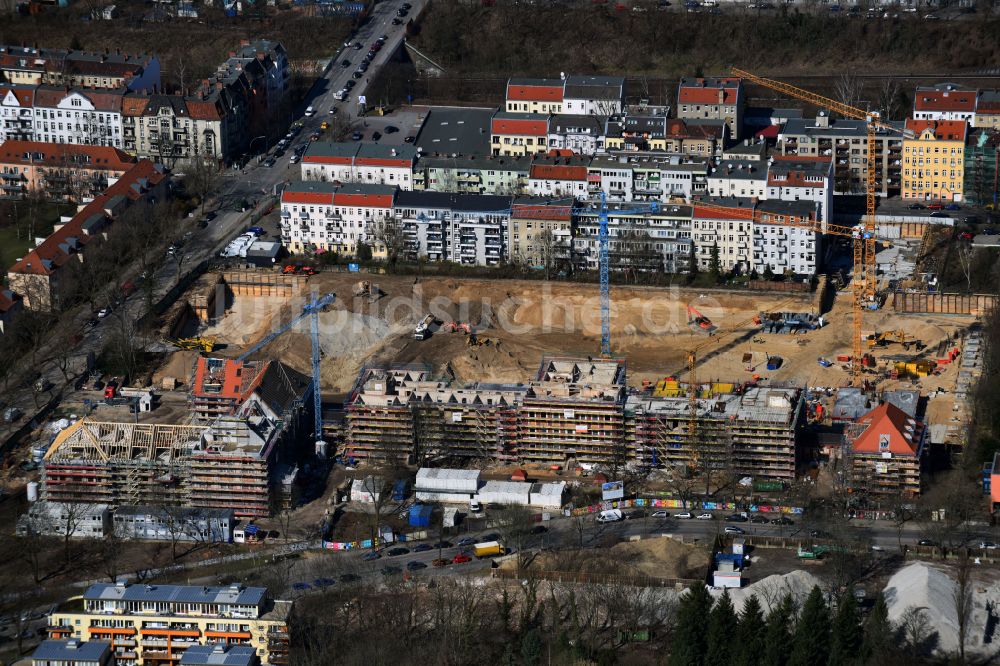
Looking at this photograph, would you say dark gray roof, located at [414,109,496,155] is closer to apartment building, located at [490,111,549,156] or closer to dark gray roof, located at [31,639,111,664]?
apartment building, located at [490,111,549,156]

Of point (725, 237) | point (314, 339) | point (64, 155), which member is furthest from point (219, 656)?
point (64, 155)

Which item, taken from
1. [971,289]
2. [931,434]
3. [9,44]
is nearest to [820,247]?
[971,289]

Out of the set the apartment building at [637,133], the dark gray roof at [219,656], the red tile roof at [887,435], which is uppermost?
the apartment building at [637,133]

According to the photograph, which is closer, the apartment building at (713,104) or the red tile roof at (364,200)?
the red tile roof at (364,200)

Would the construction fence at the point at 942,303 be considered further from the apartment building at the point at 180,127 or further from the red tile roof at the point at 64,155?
the red tile roof at the point at 64,155

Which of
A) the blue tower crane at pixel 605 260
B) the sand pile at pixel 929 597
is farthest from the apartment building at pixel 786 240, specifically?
the sand pile at pixel 929 597

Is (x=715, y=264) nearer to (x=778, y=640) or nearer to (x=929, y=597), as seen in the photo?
(x=929, y=597)

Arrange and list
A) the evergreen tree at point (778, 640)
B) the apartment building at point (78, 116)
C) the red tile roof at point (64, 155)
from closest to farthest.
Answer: the evergreen tree at point (778, 640)
the red tile roof at point (64, 155)
the apartment building at point (78, 116)

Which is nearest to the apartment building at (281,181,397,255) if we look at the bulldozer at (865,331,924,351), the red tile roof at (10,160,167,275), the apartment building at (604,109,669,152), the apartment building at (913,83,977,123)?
the red tile roof at (10,160,167,275)
